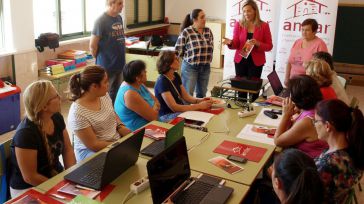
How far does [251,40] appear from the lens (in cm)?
→ 476

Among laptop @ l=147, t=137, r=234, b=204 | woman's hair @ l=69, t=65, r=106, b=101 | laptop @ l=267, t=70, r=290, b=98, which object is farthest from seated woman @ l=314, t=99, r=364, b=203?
laptop @ l=267, t=70, r=290, b=98

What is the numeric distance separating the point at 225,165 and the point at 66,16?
4911 mm

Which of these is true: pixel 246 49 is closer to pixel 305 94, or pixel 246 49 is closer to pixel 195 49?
pixel 195 49

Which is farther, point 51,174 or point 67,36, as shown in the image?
point 67,36

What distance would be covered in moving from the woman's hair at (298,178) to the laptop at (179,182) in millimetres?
478

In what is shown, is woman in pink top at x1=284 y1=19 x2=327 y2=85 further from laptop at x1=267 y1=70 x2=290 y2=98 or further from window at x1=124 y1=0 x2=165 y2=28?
window at x1=124 y1=0 x2=165 y2=28

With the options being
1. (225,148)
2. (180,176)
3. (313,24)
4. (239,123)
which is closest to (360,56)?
(313,24)

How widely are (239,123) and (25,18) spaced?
137 inches

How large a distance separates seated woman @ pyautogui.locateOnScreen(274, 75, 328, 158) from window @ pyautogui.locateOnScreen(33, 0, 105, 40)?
14.2ft

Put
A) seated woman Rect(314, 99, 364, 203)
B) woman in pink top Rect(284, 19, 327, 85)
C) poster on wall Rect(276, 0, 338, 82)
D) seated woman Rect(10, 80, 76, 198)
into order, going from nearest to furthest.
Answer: seated woman Rect(314, 99, 364, 203) < seated woman Rect(10, 80, 76, 198) < woman in pink top Rect(284, 19, 327, 85) < poster on wall Rect(276, 0, 338, 82)

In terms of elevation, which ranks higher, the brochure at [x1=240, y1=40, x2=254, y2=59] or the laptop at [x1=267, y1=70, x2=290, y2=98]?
the brochure at [x1=240, y1=40, x2=254, y2=59]

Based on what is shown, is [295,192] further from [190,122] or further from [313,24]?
[313,24]

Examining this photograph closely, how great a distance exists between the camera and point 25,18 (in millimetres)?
5234

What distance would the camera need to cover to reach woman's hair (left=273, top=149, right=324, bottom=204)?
156 cm
